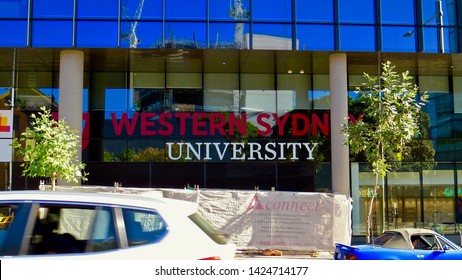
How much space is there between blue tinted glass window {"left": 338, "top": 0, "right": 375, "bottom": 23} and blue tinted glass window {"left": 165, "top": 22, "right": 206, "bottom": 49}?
5.27 meters

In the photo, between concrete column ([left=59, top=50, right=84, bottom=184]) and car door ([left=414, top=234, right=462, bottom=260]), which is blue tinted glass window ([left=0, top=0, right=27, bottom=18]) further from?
car door ([left=414, top=234, right=462, bottom=260])

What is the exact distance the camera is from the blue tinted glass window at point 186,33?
1930 centimetres

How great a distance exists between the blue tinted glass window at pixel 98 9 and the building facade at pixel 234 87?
1.9 inches

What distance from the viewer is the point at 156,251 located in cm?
453

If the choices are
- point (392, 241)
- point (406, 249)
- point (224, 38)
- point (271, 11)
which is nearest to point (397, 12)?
point (271, 11)

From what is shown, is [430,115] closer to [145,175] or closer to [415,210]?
[415,210]

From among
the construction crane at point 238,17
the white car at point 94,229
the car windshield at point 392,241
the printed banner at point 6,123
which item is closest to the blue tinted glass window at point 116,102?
the printed banner at point 6,123

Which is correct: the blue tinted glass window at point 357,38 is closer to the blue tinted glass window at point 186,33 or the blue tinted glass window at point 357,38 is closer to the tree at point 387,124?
the tree at point 387,124

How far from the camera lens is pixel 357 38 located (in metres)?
19.7

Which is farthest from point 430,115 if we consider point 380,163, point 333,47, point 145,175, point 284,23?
point 145,175

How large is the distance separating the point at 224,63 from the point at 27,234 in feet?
59.6

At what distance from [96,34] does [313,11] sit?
8.11m

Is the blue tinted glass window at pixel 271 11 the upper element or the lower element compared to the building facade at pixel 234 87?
upper

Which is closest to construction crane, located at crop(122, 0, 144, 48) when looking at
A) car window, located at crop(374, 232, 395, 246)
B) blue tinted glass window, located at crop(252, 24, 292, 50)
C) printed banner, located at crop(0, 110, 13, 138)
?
blue tinted glass window, located at crop(252, 24, 292, 50)
